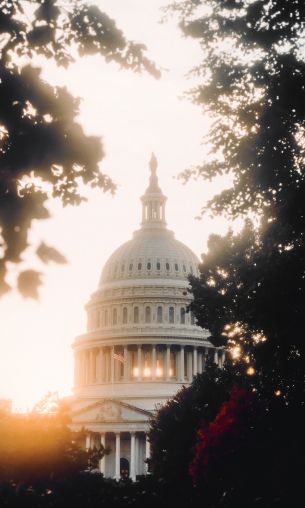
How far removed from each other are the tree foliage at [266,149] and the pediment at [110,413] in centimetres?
6428

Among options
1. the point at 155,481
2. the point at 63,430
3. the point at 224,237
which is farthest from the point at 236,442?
the point at 224,237

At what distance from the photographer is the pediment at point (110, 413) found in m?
85.6

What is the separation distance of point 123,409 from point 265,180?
69.8 meters

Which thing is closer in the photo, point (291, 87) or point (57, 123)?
point (57, 123)

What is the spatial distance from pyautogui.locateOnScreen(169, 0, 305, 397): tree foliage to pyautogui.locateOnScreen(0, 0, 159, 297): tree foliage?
787cm

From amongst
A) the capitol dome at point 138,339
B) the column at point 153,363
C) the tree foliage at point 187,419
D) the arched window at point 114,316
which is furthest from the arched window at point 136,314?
the tree foliage at point 187,419

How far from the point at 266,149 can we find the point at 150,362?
8275 cm

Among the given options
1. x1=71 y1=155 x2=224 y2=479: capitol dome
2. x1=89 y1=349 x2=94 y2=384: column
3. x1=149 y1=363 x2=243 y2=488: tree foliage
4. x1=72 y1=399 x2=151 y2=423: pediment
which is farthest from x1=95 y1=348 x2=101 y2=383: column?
x1=149 y1=363 x2=243 y2=488: tree foliage

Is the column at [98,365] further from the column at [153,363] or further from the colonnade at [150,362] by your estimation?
the column at [153,363]

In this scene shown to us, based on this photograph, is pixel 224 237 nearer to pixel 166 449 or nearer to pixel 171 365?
pixel 166 449

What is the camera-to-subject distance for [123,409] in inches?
3391

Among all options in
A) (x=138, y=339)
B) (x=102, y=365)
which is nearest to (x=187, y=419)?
(x=138, y=339)

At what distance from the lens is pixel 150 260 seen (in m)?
108

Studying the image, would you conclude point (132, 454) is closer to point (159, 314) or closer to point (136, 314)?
point (159, 314)
